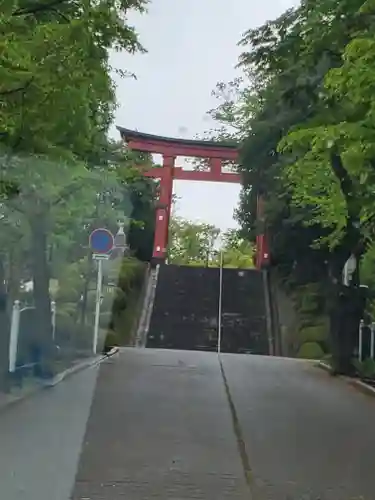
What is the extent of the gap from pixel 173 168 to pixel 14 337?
28.7m

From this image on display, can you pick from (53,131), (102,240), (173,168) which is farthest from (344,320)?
(173,168)

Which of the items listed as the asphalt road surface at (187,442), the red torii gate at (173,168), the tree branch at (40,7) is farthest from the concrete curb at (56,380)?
the red torii gate at (173,168)

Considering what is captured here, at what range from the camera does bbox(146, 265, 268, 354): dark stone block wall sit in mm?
28031

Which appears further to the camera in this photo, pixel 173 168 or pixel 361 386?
pixel 173 168

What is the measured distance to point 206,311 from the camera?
103 ft

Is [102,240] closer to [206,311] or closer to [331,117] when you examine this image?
[331,117]

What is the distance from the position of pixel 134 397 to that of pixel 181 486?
488cm

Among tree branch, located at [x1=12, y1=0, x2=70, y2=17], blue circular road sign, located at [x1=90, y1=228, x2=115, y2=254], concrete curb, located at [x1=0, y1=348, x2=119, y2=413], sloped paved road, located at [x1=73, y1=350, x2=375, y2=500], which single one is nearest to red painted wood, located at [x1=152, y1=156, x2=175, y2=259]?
concrete curb, located at [x1=0, y1=348, x2=119, y2=413]

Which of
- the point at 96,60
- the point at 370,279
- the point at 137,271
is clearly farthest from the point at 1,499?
→ the point at 137,271

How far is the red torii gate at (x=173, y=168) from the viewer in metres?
38.8

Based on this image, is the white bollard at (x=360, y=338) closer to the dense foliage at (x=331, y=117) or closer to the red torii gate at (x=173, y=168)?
the dense foliage at (x=331, y=117)

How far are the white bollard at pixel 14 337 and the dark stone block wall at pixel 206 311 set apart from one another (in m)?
15.2

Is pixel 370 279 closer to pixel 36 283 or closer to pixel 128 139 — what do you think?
pixel 36 283

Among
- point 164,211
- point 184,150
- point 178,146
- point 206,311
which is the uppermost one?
point 178,146
